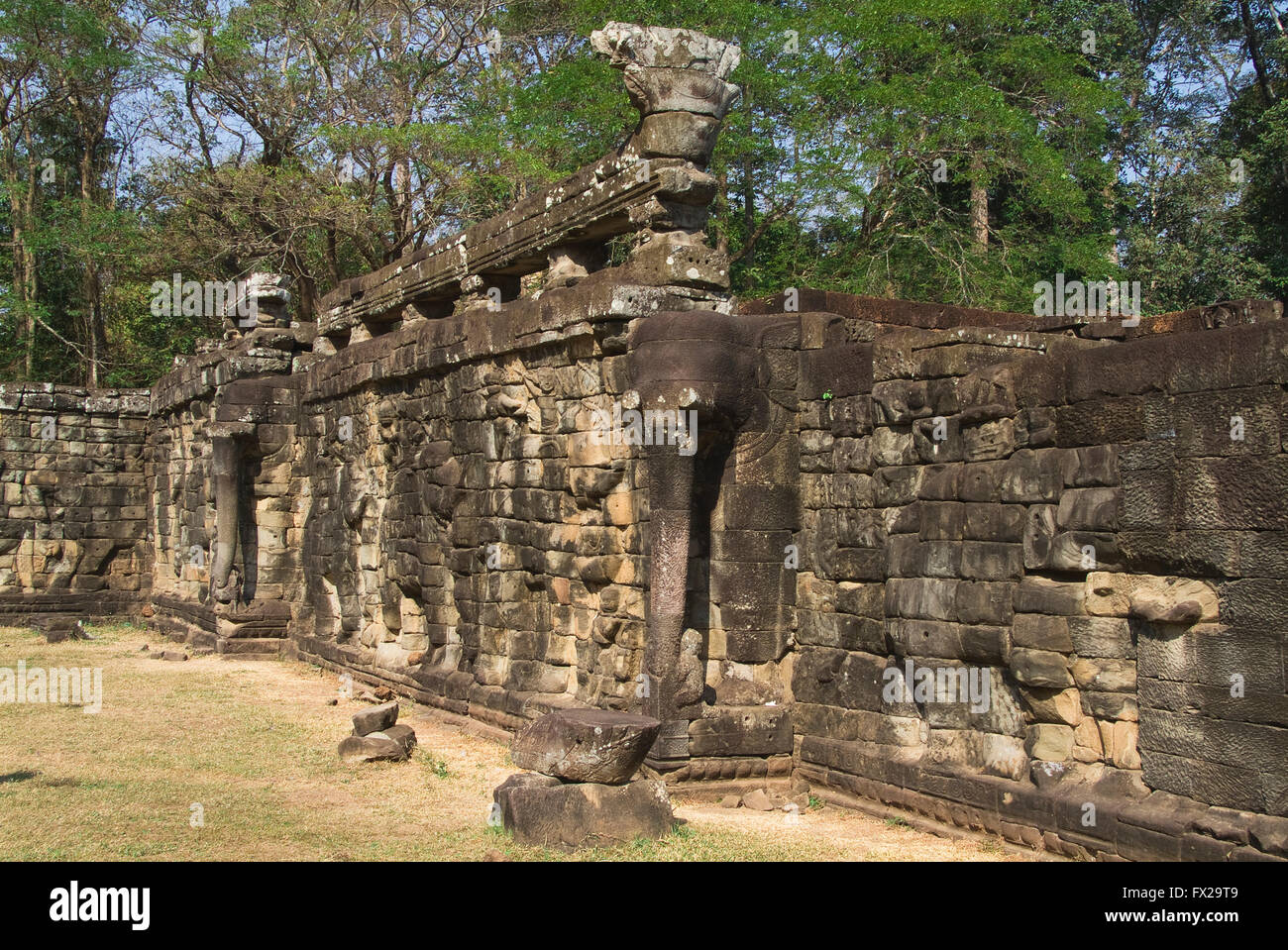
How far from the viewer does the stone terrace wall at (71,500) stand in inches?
833

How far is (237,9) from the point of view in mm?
25859

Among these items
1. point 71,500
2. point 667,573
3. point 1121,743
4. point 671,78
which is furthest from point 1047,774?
point 71,500

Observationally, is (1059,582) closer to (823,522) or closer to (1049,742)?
(1049,742)

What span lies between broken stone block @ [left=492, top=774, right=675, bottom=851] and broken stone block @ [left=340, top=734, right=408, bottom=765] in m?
2.79

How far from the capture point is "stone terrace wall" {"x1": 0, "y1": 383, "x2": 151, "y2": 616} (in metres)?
21.2

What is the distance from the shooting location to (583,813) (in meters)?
7.13

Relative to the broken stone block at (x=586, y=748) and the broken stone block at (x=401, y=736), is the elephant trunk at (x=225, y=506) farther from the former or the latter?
the broken stone block at (x=586, y=748)

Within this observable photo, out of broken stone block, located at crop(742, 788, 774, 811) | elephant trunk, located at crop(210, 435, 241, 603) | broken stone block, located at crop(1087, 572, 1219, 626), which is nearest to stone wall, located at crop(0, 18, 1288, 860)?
broken stone block, located at crop(1087, 572, 1219, 626)

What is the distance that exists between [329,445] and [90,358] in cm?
1595

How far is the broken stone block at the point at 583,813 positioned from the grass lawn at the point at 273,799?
0.34 feet

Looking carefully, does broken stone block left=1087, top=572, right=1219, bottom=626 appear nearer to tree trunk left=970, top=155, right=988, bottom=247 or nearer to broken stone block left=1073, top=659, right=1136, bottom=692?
broken stone block left=1073, top=659, right=1136, bottom=692

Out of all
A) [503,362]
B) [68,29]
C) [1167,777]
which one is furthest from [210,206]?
[1167,777]

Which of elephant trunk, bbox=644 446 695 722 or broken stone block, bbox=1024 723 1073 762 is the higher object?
elephant trunk, bbox=644 446 695 722

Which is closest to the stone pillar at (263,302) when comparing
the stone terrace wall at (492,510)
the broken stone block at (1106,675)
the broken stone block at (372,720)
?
the stone terrace wall at (492,510)
